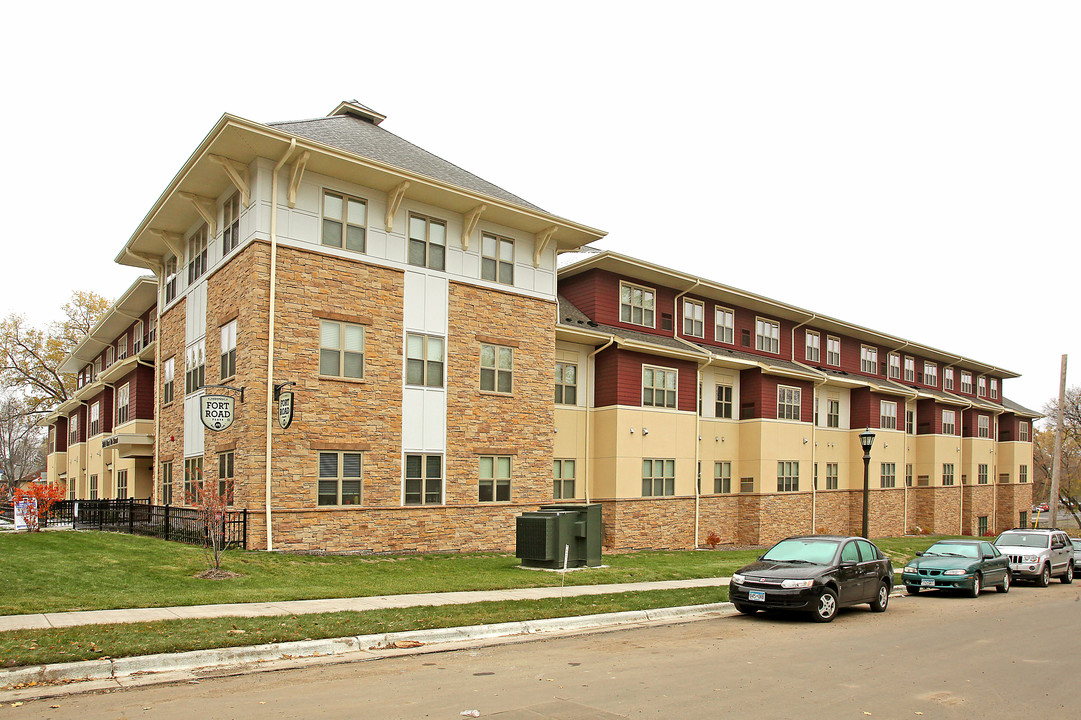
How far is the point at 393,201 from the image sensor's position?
73.2 ft

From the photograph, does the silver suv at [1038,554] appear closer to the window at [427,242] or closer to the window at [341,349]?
the window at [427,242]

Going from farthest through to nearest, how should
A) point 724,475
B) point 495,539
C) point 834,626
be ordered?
point 724,475 → point 495,539 → point 834,626

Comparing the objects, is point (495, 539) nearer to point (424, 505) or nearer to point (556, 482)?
point (424, 505)

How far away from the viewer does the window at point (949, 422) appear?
49.9 metres

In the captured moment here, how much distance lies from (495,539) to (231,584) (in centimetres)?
1009

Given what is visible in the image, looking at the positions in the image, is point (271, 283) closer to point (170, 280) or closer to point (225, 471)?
point (225, 471)

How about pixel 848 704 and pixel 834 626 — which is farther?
pixel 834 626

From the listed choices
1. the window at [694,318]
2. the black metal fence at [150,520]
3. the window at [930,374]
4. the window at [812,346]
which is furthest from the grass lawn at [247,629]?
the window at [930,374]

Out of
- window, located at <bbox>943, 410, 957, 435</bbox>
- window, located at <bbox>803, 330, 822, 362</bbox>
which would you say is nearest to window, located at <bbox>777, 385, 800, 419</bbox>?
window, located at <bbox>803, 330, 822, 362</bbox>

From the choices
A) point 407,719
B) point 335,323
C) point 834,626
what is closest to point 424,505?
point 335,323

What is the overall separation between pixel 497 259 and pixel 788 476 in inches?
747

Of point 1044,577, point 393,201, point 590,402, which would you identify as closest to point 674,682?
point 393,201

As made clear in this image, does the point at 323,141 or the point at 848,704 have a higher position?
the point at 323,141

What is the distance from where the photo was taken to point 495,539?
24.0 meters
